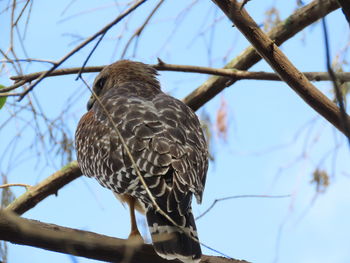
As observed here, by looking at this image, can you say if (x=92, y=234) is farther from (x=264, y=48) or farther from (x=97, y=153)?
(x=264, y=48)

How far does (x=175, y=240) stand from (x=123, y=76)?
2.89 metres

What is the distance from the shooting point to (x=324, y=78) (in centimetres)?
441

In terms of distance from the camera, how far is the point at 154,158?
3.98m

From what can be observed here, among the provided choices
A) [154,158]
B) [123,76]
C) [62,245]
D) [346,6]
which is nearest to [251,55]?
[123,76]

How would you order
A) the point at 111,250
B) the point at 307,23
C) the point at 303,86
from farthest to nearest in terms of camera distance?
1. the point at 307,23
2. the point at 303,86
3. the point at 111,250

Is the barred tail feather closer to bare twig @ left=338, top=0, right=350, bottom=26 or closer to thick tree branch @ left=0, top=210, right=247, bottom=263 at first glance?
thick tree branch @ left=0, top=210, right=247, bottom=263

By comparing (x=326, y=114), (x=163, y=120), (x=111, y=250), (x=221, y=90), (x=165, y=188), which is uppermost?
(x=221, y=90)

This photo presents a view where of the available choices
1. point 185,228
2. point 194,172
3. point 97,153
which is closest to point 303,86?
point 194,172

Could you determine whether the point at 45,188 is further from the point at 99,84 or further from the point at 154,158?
the point at 154,158

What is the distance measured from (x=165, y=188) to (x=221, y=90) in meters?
2.20

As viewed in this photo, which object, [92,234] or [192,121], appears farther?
[192,121]

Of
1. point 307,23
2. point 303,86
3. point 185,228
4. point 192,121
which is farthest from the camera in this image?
point 307,23

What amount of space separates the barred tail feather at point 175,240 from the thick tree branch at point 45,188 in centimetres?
215

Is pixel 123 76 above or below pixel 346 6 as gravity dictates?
above
